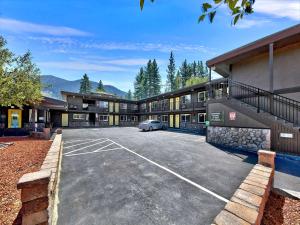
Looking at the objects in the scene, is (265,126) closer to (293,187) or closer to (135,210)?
(293,187)

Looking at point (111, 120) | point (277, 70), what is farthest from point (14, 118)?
point (277, 70)

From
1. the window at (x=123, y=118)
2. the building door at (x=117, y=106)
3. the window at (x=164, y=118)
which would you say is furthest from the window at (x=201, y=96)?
the window at (x=123, y=118)

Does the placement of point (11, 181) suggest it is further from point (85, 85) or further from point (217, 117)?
point (85, 85)

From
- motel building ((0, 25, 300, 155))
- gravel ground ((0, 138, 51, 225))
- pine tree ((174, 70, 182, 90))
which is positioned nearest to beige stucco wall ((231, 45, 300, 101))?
motel building ((0, 25, 300, 155))

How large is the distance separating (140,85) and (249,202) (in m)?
67.3

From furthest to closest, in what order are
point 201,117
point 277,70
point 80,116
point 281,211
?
point 80,116 < point 201,117 < point 277,70 < point 281,211

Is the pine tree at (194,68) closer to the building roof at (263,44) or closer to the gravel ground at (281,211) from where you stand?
the building roof at (263,44)

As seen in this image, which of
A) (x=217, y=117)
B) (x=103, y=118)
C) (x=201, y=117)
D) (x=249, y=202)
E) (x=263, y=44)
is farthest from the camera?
(x=103, y=118)

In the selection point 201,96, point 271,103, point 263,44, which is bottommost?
point 271,103

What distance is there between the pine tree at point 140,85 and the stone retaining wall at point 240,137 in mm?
54989

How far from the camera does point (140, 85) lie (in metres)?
68.2

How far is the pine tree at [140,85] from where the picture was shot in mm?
65956

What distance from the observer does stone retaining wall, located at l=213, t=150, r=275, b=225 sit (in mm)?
2141

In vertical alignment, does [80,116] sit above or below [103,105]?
below
